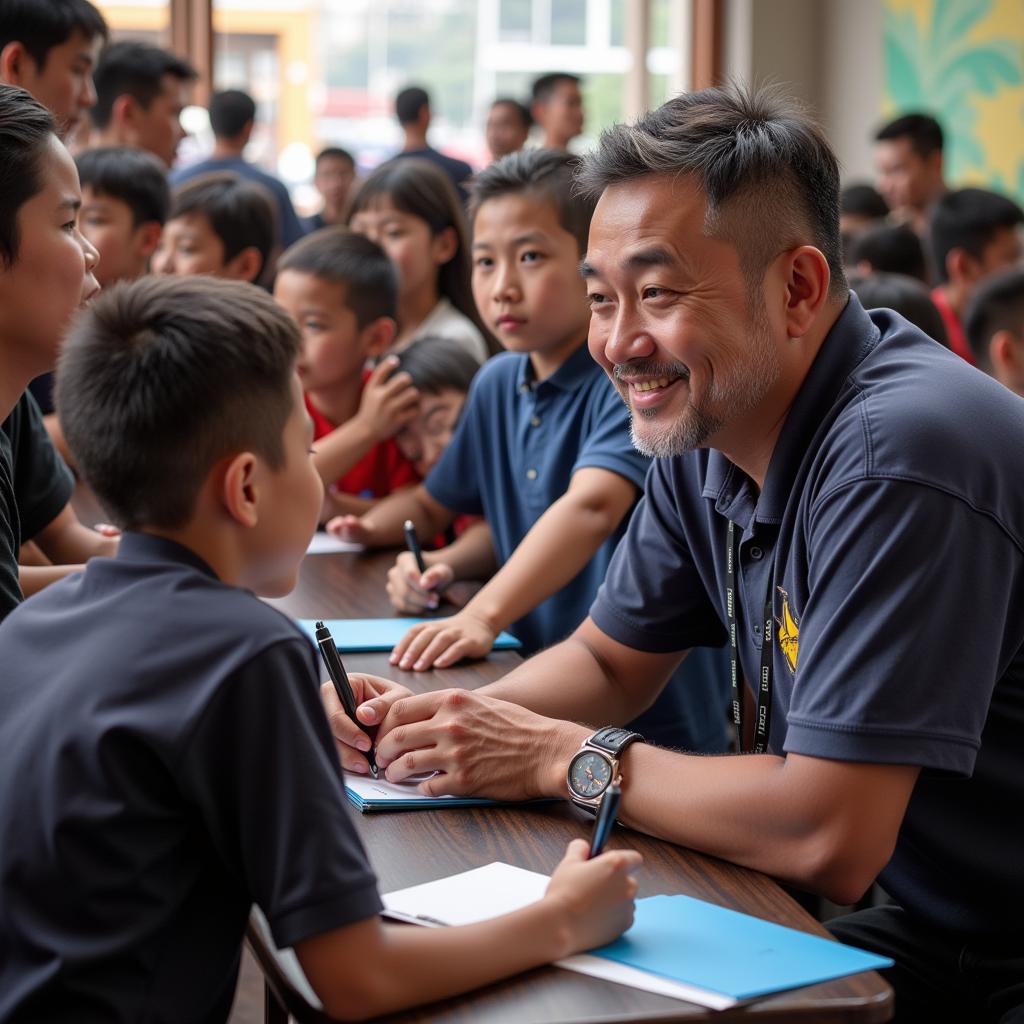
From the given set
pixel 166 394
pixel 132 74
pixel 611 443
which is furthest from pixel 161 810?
pixel 132 74

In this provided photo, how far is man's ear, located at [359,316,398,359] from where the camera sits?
9.93 feet

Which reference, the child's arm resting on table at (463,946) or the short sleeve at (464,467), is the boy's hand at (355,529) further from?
the child's arm resting on table at (463,946)

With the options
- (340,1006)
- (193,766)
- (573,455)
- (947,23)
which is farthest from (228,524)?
(947,23)

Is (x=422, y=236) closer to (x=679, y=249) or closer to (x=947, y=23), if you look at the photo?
(x=679, y=249)

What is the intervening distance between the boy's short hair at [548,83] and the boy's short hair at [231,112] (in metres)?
2.01

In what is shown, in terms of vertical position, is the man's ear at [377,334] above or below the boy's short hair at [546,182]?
below

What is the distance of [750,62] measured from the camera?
25.8 ft

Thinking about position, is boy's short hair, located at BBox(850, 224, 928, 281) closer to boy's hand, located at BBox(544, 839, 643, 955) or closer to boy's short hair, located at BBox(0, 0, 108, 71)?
boy's short hair, located at BBox(0, 0, 108, 71)

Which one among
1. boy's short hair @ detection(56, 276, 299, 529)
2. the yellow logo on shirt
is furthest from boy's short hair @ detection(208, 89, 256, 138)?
boy's short hair @ detection(56, 276, 299, 529)

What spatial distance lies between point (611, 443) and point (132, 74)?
3.42 metres

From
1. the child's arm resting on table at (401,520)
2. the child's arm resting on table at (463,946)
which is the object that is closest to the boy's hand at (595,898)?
the child's arm resting on table at (463,946)

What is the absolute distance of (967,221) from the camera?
14.9 ft

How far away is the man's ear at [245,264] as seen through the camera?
3.62 meters

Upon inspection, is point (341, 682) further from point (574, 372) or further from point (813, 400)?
point (574, 372)
